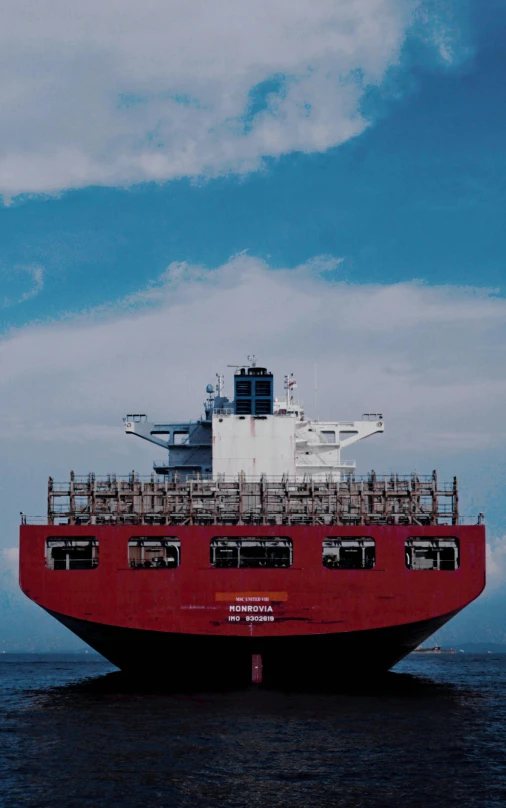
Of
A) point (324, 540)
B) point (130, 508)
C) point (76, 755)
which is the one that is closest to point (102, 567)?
point (130, 508)

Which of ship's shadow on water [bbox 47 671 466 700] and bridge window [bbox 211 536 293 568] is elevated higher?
bridge window [bbox 211 536 293 568]

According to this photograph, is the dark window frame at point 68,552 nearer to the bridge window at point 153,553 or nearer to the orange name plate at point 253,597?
the bridge window at point 153,553

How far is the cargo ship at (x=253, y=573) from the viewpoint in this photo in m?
37.1

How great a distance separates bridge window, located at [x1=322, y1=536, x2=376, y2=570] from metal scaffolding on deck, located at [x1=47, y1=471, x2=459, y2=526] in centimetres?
99

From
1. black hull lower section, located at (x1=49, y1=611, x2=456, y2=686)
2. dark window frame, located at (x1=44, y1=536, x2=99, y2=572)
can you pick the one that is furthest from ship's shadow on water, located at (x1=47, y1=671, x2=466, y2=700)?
dark window frame, located at (x1=44, y1=536, x2=99, y2=572)

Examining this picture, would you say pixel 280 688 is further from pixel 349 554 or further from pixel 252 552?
pixel 349 554

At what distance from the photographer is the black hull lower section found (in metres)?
37.3

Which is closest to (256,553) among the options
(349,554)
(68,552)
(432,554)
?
(349,554)

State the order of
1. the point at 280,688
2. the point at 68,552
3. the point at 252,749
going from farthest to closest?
the point at 68,552, the point at 280,688, the point at 252,749

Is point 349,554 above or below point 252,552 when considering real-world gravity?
below

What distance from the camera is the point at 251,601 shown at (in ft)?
121

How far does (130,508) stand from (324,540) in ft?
28.0

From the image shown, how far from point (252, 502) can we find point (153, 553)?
4838 millimetres

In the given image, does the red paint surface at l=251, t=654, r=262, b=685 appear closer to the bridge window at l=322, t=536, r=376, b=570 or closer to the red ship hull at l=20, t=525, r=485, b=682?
the red ship hull at l=20, t=525, r=485, b=682
